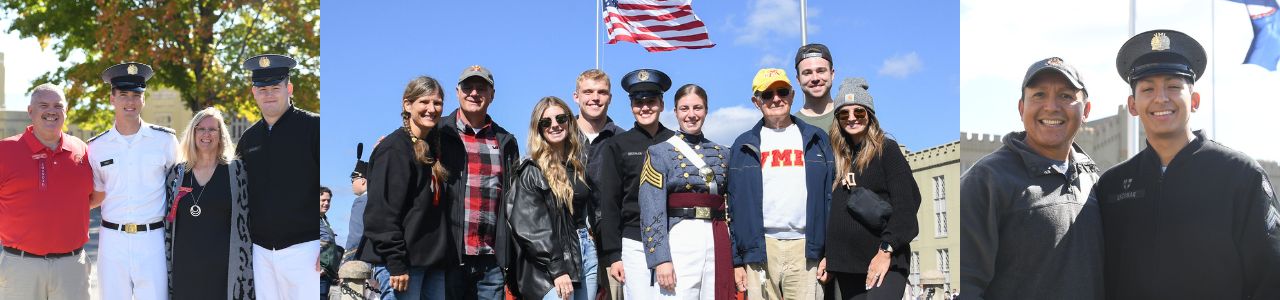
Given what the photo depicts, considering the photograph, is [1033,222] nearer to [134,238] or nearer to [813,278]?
[813,278]

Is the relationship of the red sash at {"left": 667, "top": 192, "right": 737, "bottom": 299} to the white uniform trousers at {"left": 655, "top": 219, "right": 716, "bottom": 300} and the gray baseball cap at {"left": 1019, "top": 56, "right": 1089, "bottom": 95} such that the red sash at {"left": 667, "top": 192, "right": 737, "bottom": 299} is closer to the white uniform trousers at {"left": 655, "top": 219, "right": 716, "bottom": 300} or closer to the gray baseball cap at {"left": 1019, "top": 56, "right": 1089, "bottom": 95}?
the white uniform trousers at {"left": 655, "top": 219, "right": 716, "bottom": 300}

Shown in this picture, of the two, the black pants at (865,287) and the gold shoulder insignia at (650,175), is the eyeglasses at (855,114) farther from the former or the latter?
the gold shoulder insignia at (650,175)

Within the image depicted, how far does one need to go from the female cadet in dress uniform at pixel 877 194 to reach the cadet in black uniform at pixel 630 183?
0.85 m

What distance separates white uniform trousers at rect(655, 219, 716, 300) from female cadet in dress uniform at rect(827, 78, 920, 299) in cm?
56

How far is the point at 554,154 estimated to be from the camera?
229 inches

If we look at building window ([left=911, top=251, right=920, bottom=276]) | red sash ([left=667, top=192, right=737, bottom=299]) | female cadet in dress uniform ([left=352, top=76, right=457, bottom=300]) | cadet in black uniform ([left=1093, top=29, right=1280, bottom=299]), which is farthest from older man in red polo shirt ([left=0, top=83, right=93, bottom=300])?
cadet in black uniform ([left=1093, top=29, right=1280, bottom=299])

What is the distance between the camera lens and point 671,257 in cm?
574

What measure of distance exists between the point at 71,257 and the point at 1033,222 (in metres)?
5.08

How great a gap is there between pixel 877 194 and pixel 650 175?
3.50 ft

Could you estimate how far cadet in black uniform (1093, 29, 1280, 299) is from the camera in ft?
18.4

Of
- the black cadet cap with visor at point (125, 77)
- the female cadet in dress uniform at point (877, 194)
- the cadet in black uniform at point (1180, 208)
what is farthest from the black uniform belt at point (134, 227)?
the cadet in black uniform at point (1180, 208)

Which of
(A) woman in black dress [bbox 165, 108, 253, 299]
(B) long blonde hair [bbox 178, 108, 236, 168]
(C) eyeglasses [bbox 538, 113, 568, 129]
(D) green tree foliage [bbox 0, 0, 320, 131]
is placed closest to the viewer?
(C) eyeglasses [bbox 538, 113, 568, 129]

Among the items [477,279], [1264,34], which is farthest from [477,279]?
[1264,34]

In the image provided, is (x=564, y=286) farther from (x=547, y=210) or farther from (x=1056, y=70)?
(x=1056, y=70)
